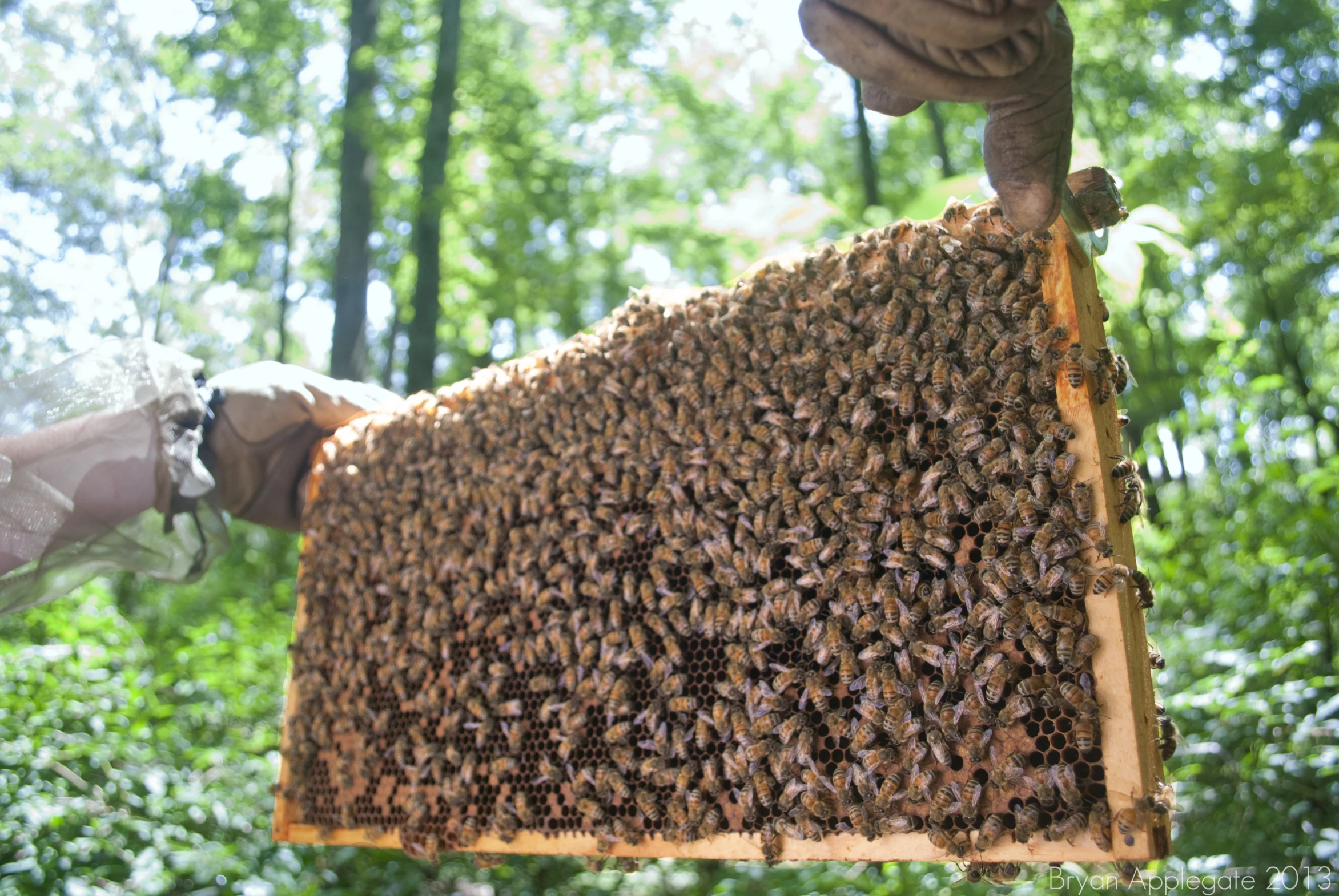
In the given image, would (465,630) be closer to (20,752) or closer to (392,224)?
(20,752)

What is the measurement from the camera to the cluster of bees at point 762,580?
2.13 meters

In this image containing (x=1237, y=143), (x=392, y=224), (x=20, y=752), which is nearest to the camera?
(x=20, y=752)

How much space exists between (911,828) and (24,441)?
351 centimetres

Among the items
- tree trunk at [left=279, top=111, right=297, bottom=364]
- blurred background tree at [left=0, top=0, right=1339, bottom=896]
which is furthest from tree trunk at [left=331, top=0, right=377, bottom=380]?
tree trunk at [left=279, top=111, right=297, bottom=364]

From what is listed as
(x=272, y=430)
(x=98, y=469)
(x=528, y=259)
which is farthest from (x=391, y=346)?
(x=98, y=469)

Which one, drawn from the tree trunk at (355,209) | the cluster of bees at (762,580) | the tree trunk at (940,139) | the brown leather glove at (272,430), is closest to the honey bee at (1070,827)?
the cluster of bees at (762,580)

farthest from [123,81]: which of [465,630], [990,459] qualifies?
[990,459]

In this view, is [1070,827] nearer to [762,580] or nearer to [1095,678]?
[1095,678]

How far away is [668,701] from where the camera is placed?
2.67m

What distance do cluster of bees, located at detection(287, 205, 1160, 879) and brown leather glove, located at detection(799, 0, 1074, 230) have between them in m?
0.49

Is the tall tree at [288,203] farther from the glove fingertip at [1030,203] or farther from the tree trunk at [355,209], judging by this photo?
the glove fingertip at [1030,203]

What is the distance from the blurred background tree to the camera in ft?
15.7

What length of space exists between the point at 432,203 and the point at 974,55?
375 inches

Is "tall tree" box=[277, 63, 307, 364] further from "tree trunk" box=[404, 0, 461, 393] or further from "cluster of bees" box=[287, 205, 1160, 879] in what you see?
"cluster of bees" box=[287, 205, 1160, 879]
